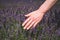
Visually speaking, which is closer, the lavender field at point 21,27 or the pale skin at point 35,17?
the pale skin at point 35,17

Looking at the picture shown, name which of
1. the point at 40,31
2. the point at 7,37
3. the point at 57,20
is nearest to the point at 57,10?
the point at 57,20

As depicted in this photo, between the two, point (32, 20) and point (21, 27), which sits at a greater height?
point (32, 20)

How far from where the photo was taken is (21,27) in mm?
2184

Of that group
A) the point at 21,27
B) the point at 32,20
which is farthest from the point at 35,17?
the point at 21,27

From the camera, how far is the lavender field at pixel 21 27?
7.06 feet

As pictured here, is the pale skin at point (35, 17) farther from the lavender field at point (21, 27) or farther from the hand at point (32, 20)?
the lavender field at point (21, 27)

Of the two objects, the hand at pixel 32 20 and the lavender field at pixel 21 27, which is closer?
the hand at pixel 32 20

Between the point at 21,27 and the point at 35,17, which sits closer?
the point at 35,17

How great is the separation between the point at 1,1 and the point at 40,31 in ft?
1.86

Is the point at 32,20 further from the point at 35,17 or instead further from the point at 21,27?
the point at 21,27

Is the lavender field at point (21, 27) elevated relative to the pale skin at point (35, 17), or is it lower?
lower

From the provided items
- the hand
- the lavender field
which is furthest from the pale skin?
the lavender field

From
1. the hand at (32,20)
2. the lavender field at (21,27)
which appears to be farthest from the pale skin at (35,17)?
the lavender field at (21,27)

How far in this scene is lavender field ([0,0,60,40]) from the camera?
2.15 m
